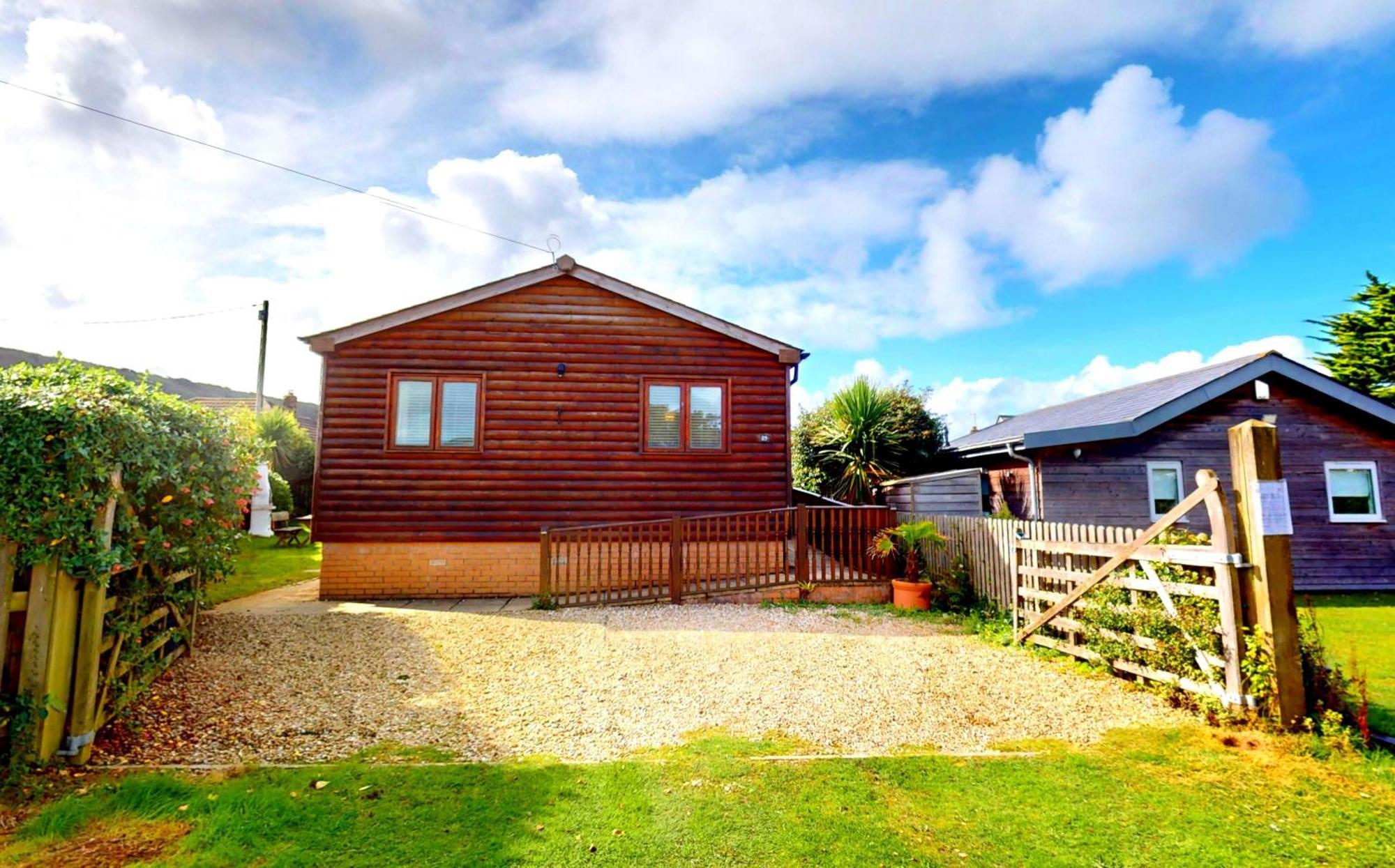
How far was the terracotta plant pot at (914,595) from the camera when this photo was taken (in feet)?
28.7

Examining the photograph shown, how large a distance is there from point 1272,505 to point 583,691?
227 inches

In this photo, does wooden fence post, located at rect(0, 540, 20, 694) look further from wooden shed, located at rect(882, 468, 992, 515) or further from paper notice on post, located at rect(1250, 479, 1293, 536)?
wooden shed, located at rect(882, 468, 992, 515)

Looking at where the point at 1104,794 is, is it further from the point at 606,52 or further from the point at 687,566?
the point at 606,52

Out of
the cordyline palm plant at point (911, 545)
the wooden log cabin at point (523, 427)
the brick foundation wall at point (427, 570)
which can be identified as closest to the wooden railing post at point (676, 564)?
the wooden log cabin at point (523, 427)

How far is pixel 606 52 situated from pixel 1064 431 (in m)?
9.56

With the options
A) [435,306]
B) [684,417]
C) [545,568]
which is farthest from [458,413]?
[684,417]

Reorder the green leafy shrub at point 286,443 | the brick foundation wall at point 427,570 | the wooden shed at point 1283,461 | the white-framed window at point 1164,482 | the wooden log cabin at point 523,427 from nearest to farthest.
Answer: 1. the brick foundation wall at point 427,570
2. the wooden log cabin at point 523,427
3. the wooden shed at point 1283,461
4. the white-framed window at point 1164,482
5. the green leafy shrub at point 286,443

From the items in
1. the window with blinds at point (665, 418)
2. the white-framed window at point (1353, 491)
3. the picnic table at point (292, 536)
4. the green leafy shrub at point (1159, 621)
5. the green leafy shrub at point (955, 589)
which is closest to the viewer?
the green leafy shrub at point (1159, 621)

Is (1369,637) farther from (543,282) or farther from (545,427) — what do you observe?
(543,282)

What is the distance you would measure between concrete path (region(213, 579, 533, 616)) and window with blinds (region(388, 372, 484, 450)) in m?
2.57

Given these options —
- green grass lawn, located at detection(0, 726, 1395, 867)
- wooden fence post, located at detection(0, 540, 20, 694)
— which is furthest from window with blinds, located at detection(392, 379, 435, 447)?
green grass lawn, located at detection(0, 726, 1395, 867)

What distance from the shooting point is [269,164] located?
11.5m

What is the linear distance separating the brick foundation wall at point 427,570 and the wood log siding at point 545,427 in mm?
226

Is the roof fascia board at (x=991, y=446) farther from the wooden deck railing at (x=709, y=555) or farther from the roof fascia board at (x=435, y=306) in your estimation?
the roof fascia board at (x=435, y=306)
